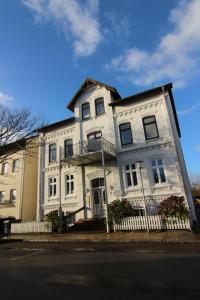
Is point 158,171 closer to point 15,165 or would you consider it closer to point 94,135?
point 94,135

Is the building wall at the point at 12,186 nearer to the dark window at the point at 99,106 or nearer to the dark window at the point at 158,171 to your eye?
the dark window at the point at 99,106

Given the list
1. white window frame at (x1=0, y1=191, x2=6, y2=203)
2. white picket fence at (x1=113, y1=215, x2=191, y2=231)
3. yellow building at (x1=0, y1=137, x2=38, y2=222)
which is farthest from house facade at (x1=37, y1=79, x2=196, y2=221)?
white window frame at (x1=0, y1=191, x2=6, y2=203)

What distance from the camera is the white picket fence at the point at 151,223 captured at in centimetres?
1191

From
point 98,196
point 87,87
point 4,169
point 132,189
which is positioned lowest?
point 98,196

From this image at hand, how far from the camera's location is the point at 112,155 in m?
16.7

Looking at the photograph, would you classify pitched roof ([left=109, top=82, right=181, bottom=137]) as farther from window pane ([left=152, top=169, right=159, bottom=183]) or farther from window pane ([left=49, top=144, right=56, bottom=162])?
window pane ([left=49, top=144, right=56, bottom=162])

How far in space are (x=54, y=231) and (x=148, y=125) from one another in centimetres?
1077

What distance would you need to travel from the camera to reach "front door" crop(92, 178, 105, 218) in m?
17.0

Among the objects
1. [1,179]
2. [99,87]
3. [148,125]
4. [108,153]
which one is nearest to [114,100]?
[99,87]

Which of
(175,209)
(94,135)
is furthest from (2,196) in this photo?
(175,209)

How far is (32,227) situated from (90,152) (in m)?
7.14

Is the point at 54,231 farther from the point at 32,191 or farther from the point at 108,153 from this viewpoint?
the point at 32,191

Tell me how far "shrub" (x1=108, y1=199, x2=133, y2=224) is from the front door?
129 inches

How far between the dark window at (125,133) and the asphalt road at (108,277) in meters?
10.9
